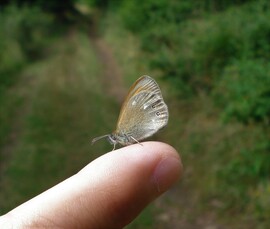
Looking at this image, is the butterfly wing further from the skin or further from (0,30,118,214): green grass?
(0,30,118,214): green grass

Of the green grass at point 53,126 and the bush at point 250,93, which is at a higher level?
the bush at point 250,93

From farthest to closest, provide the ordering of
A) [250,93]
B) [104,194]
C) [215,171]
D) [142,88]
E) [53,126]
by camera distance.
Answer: [53,126]
[215,171]
[250,93]
[142,88]
[104,194]

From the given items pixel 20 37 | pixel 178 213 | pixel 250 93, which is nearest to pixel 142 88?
pixel 250 93

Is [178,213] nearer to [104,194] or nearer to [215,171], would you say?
[215,171]

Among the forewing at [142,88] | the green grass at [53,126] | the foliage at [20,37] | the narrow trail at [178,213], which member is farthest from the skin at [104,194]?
the foliage at [20,37]

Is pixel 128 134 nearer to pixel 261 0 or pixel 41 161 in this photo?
pixel 41 161

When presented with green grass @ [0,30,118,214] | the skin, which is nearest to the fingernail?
the skin

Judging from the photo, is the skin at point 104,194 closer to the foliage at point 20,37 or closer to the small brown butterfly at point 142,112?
the small brown butterfly at point 142,112
